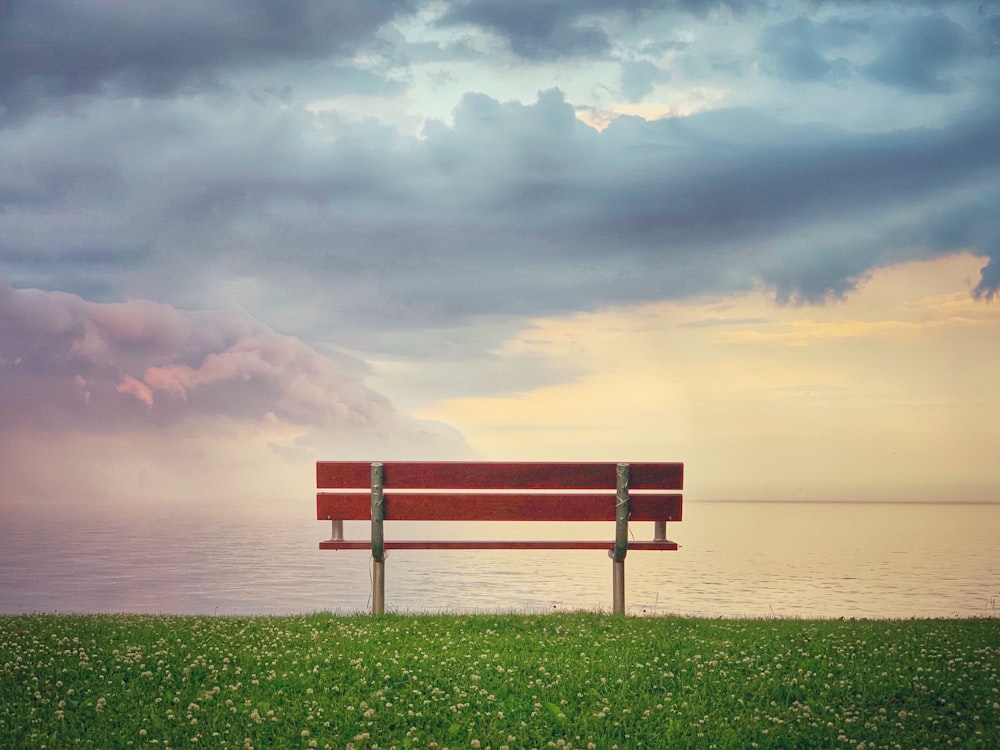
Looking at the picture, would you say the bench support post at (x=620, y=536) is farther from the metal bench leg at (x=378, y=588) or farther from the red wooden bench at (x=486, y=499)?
the metal bench leg at (x=378, y=588)

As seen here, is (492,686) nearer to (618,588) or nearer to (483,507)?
(483,507)

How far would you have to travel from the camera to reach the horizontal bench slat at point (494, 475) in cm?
1491

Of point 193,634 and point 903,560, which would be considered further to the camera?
point 903,560

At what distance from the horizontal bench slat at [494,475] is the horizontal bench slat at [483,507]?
0.55 feet

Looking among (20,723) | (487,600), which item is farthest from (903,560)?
(20,723)

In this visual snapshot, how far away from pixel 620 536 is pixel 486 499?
2.39 meters

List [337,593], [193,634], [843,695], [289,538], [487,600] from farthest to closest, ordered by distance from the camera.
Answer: [289,538], [337,593], [487,600], [193,634], [843,695]

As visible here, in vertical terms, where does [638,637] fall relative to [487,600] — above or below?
above

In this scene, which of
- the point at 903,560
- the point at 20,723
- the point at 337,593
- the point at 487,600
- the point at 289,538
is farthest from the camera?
the point at 289,538

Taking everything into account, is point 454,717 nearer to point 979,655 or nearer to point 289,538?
point 979,655

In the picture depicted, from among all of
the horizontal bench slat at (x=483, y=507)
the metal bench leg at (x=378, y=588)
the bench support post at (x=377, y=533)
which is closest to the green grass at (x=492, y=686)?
the metal bench leg at (x=378, y=588)

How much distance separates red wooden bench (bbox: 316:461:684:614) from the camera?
1490 cm

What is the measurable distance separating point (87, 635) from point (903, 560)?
98.7 feet

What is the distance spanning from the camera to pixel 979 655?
452 inches
